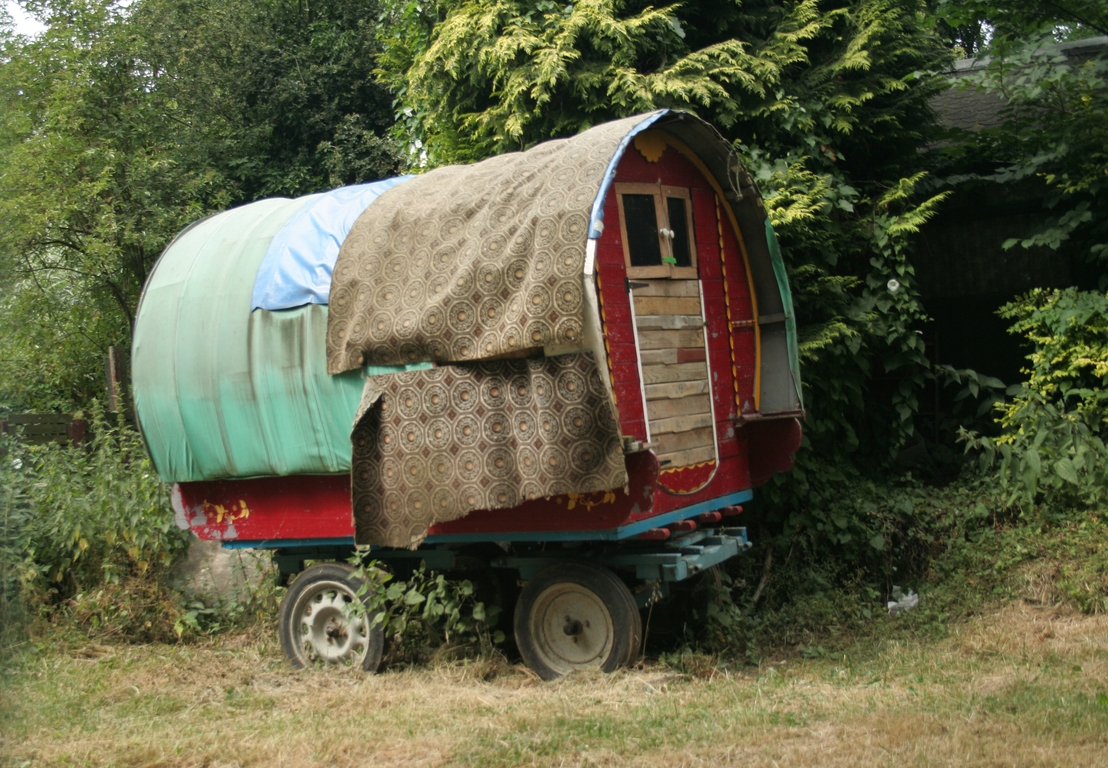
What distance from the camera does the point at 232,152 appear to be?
57.0 feet

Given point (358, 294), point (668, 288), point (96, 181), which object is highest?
point (96, 181)

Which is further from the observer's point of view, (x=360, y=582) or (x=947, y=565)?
(x=947, y=565)

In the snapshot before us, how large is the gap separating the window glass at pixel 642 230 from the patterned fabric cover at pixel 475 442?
119 cm

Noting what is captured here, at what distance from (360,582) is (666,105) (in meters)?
4.89

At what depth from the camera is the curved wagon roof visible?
562cm

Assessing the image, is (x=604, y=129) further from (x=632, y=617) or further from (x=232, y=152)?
(x=232, y=152)

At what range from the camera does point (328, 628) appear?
696cm

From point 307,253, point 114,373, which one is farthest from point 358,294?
point 114,373

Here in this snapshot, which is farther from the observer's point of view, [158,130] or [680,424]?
[158,130]

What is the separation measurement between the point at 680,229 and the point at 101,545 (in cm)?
558

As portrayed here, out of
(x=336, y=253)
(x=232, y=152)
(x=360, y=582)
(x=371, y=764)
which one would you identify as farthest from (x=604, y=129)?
(x=232, y=152)

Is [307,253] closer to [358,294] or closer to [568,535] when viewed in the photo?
[358,294]

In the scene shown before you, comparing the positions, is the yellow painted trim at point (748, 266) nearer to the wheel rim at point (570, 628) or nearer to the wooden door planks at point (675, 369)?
the wooden door planks at point (675, 369)

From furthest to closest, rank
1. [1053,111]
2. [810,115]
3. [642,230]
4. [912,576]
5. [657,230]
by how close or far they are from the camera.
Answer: [810,115] → [1053,111] → [912,576] → [657,230] → [642,230]
